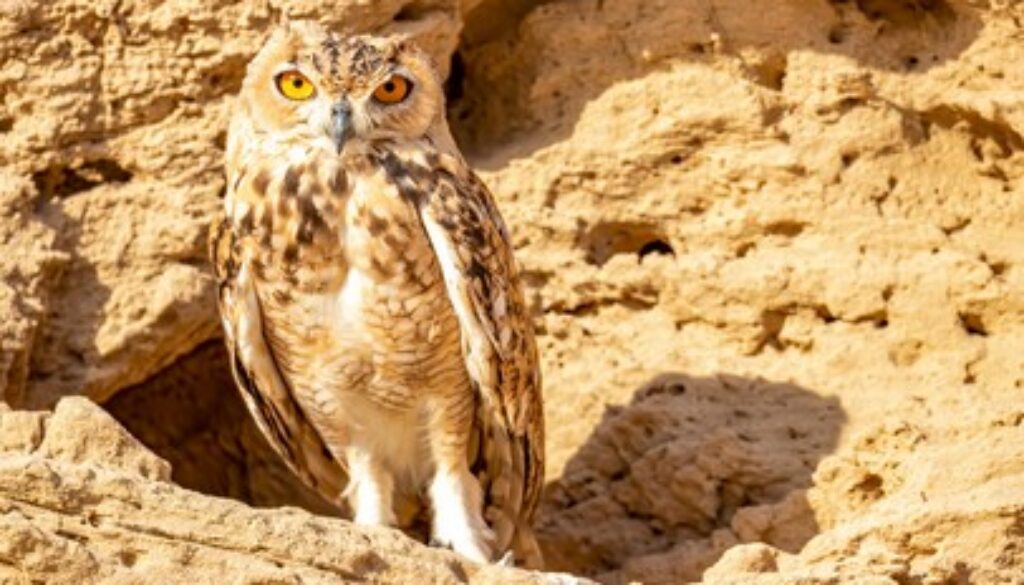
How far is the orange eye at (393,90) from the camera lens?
570 cm

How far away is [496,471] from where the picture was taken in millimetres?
5953

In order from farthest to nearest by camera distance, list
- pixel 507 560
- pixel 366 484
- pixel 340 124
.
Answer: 1. pixel 366 484
2. pixel 340 124
3. pixel 507 560

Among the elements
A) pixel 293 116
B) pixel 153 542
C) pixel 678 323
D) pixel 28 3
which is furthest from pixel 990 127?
pixel 153 542

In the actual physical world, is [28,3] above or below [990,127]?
above

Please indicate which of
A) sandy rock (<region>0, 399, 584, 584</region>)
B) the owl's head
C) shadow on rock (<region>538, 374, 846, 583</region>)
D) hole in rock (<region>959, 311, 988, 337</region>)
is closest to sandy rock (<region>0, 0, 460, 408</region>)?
the owl's head

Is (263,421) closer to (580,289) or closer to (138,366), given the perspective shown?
(138,366)

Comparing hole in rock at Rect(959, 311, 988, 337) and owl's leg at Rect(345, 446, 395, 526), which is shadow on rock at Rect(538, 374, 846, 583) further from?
owl's leg at Rect(345, 446, 395, 526)

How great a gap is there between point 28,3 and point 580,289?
1.56 m

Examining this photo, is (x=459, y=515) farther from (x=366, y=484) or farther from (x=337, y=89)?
(x=337, y=89)

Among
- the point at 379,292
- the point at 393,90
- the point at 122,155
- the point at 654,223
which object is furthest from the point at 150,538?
the point at 654,223

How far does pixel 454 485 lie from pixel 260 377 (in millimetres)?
505

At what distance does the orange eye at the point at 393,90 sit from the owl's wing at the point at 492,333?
0.43 feet

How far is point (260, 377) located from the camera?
5.91m

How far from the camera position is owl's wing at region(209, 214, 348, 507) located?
5801 millimetres
